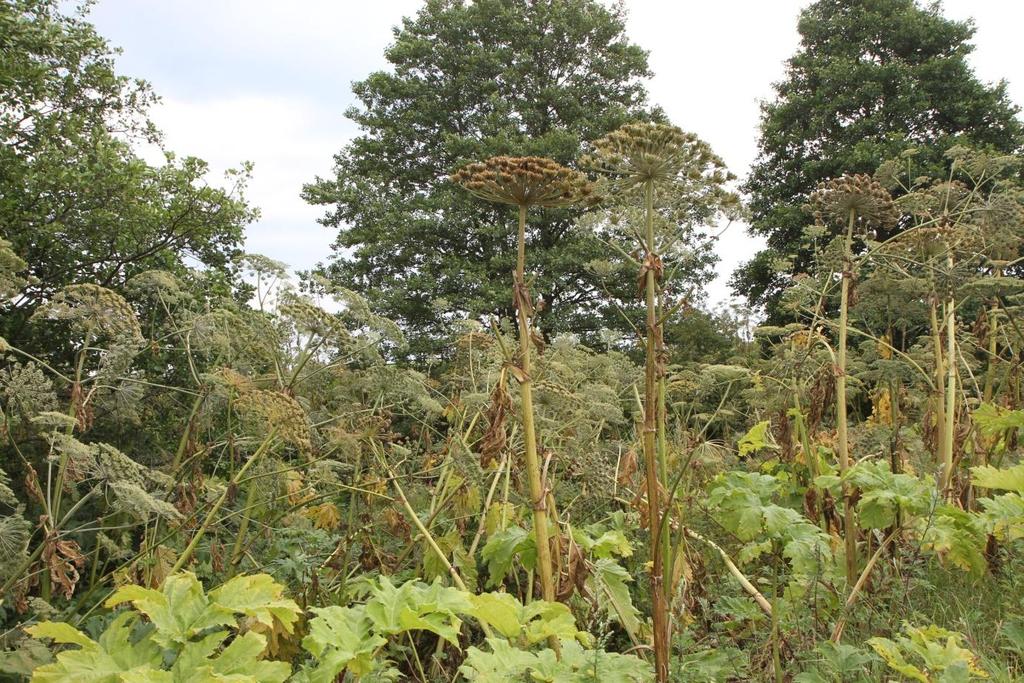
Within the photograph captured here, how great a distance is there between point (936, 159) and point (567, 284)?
30.1ft

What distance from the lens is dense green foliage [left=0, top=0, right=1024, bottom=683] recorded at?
2.07 metres

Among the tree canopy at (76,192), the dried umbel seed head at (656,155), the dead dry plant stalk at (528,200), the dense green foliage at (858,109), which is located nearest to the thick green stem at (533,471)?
the dead dry plant stalk at (528,200)

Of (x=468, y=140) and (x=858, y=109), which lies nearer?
(x=468, y=140)

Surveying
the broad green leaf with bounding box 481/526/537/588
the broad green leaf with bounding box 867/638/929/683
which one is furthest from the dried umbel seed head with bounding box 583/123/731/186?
the broad green leaf with bounding box 867/638/929/683

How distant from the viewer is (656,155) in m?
2.53

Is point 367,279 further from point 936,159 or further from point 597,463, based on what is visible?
point 597,463

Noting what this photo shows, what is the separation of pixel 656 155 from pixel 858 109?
19612mm

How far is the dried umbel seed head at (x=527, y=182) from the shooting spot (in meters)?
2.53

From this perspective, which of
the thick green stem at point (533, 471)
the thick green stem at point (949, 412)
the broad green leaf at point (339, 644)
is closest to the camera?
the broad green leaf at point (339, 644)

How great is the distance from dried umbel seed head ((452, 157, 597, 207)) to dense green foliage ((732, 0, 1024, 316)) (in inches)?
603

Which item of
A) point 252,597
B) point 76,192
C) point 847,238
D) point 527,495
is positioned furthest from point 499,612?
point 76,192

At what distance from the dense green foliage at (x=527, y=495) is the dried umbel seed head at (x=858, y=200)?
18 mm

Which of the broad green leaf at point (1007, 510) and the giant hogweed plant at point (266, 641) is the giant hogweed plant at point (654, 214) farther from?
the broad green leaf at point (1007, 510)

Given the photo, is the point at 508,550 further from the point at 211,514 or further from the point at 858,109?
the point at 858,109
